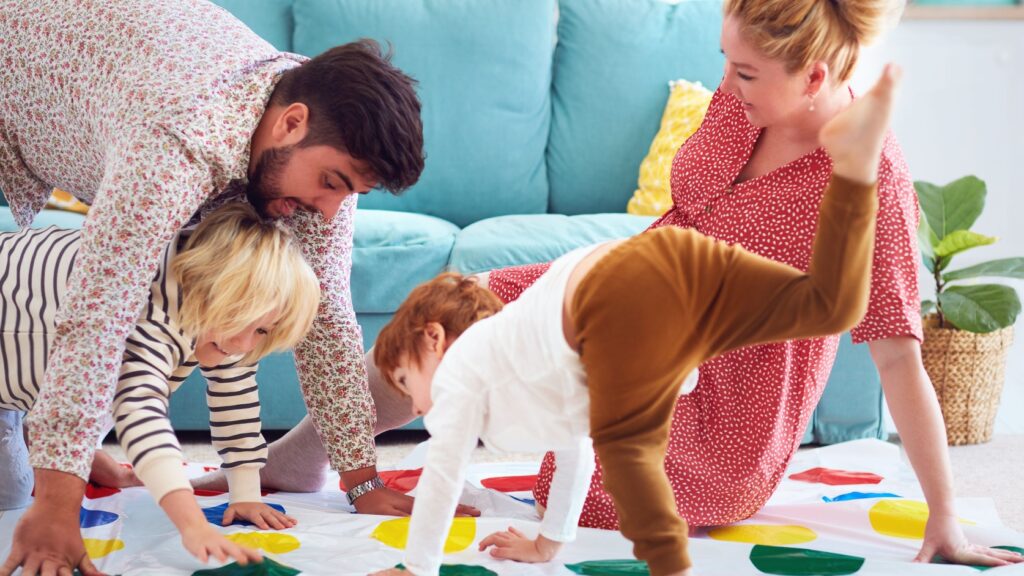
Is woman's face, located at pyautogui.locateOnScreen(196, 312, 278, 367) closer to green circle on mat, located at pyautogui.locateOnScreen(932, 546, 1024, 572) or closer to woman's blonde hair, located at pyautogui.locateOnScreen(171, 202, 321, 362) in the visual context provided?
woman's blonde hair, located at pyautogui.locateOnScreen(171, 202, 321, 362)

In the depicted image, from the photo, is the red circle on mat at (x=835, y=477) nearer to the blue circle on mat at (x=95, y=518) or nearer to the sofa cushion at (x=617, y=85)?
the sofa cushion at (x=617, y=85)

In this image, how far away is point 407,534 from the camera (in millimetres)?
1518

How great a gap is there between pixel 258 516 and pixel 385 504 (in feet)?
0.64

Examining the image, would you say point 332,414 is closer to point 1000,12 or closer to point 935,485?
point 935,485

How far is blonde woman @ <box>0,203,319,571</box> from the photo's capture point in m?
1.37

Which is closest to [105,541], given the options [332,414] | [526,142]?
[332,414]

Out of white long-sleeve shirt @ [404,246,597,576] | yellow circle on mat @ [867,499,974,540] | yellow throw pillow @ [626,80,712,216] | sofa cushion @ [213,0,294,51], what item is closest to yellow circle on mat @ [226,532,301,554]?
white long-sleeve shirt @ [404,246,597,576]

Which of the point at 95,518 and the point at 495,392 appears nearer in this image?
the point at 495,392

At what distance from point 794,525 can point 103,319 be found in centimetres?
108

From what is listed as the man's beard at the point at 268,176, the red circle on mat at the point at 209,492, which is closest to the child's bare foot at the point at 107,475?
the red circle on mat at the point at 209,492

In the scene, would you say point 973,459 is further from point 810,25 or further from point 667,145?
point 810,25

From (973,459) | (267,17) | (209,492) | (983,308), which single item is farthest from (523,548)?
(267,17)

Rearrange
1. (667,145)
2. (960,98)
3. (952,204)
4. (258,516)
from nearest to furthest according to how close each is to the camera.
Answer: (258,516)
(952,204)
(667,145)
(960,98)

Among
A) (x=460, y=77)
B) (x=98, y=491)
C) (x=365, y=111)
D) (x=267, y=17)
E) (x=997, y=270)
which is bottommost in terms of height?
(x=98, y=491)
